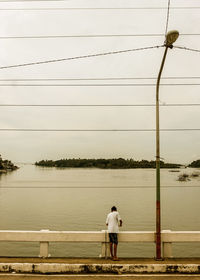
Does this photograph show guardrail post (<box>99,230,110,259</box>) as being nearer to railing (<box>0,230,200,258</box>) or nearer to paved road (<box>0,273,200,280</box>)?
railing (<box>0,230,200,258</box>)

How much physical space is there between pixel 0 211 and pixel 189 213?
25.7 metres

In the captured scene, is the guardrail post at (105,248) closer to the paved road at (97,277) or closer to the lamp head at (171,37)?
the paved road at (97,277)

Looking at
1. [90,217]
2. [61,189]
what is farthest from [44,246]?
[61,189]

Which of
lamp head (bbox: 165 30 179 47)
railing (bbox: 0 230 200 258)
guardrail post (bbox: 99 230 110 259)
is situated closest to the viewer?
lamp head (bbox: 165 30 179 47)

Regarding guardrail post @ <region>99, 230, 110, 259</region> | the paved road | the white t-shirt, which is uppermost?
the white t-shirt

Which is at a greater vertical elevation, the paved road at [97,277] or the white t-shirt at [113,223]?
the white t-shirt at [113,223]

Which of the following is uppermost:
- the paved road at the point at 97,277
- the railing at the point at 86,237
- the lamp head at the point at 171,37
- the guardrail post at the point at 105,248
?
the lamp head at the point at 171,37

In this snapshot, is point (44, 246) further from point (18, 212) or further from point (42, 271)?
point (18, 212)

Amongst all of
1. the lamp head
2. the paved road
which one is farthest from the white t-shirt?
the lamp head

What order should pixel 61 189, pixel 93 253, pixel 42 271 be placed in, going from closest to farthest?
1. pixel 42 271
2. pixel 93 253
3. pixel 61 189

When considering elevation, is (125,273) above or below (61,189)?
below

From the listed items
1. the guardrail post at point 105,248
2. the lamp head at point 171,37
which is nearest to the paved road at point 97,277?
the guardrail post at point 105,248

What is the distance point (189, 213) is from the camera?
45.6 metres

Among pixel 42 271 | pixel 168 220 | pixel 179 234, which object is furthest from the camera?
pixel 168 220
